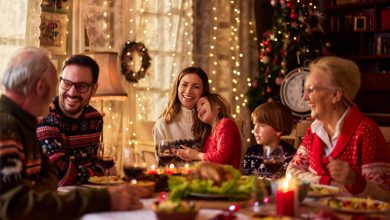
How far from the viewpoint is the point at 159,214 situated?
173 centimetres

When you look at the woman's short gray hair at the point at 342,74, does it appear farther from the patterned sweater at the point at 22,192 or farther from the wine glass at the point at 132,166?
the patterned sweater at the point at 22,192

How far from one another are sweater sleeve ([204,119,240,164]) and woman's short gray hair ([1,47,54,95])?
144cm

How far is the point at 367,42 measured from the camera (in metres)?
6.79

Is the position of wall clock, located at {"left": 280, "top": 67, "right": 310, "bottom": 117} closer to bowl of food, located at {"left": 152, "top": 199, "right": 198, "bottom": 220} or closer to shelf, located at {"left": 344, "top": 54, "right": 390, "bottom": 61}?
shelf, located at {"left": 344, "top": 54, "right": 390, "bottom": 61}

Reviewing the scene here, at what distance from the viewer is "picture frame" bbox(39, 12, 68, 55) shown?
15.8 feet

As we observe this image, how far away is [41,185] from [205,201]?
0.56 metres

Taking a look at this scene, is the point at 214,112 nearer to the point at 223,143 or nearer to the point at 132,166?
the point at 223,143

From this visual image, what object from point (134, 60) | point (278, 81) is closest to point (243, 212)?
point (134, 60)

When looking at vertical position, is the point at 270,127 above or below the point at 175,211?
above

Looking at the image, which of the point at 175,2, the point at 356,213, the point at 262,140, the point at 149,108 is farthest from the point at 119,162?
the point at 356,213

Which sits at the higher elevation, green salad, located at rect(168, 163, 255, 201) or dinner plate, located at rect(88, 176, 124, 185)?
green salad, located at rect(168, 163, 255, 201)

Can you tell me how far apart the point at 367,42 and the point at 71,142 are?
185 inches

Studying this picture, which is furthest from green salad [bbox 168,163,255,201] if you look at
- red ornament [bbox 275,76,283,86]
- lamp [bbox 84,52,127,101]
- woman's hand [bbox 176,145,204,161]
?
red ornament [bbox 275,76,283,86]

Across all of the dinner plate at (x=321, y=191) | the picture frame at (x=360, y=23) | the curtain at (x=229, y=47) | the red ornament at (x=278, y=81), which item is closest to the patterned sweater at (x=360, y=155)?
the dinner plate at (x=321, y=191)
